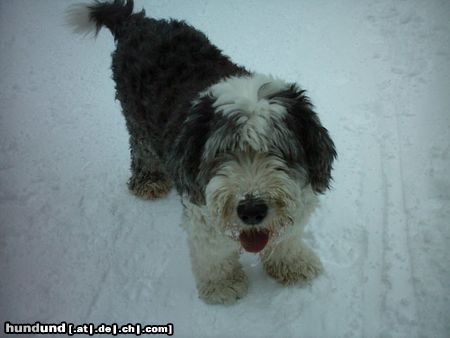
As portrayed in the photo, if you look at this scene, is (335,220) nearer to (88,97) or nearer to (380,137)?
(380,137)

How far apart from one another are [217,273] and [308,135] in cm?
152

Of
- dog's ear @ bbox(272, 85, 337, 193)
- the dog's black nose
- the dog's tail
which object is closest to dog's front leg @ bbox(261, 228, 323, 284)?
dog's ear @ bbox(272, 85, 337, 193)

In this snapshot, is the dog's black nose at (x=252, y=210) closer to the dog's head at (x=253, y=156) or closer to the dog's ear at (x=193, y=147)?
the dog's head at (x=253, y=156)

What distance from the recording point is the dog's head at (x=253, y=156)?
242cm

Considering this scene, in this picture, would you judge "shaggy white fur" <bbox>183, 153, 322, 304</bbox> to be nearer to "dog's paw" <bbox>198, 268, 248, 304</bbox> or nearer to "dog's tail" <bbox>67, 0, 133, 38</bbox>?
"dog's paw" <bbox>198, 268, 248, 304</bbox>

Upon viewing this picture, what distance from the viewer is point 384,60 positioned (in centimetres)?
561

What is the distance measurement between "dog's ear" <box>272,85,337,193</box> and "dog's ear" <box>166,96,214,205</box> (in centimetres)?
49

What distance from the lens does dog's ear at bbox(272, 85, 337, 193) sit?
8.61ft

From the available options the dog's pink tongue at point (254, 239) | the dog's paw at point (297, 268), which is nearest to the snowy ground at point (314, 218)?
the dog's paw at point (297, 268)

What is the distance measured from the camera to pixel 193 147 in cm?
263

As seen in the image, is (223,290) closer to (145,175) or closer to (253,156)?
(253,156)

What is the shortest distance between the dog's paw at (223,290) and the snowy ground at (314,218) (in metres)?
0.10

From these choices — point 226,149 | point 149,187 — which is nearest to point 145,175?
point 149,187

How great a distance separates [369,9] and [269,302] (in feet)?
17.7
